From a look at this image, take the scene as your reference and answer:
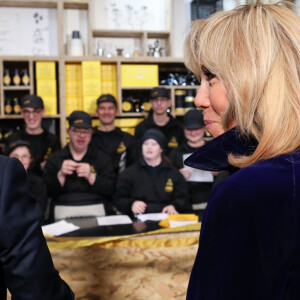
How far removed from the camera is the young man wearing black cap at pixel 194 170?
3381 mm

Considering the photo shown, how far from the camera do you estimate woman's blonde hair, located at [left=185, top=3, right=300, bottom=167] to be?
0.64m

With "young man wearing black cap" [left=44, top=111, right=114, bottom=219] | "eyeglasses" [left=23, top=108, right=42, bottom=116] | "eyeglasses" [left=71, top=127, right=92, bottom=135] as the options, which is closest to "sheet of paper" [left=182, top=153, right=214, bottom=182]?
"young man wearing black cap" [left=44, top=111, right=114, bottom=219]

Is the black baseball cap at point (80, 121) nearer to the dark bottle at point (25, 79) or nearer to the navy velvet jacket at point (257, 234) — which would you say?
A: the dark bottle at point (25, 79)

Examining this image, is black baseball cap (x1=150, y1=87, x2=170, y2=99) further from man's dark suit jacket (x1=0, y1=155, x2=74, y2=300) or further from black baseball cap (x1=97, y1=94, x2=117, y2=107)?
man's dark suit jacket (x1=0, y1=155, x2=74, y2=300)

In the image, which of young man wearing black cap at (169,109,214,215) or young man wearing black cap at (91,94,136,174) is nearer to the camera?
young man wearing black cap at (169,109,214,215)

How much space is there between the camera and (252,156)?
0.66m

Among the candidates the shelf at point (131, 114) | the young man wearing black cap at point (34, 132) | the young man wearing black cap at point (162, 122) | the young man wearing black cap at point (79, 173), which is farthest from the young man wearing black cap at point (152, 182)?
the shelf at point (131, 114)

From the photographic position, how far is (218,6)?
4.87m

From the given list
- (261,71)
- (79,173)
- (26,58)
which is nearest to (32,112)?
(26,58)

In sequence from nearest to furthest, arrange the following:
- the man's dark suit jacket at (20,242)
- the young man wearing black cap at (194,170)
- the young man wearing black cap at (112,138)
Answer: the man's dark suit jacket at (20,242)
the young man wearing black cap at (194,170)
the young man wearing black cap at (112,138)

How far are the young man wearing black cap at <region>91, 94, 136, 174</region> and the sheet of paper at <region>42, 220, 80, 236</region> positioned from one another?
4.37ft

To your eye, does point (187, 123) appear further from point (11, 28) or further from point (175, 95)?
point (11, 28)

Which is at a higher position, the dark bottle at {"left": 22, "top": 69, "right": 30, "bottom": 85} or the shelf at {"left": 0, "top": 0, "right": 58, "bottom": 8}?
the shelf at {"left": 0, "top": 0, "right": 58, "bottom": 8}

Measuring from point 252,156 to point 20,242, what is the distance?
1.80 ft
